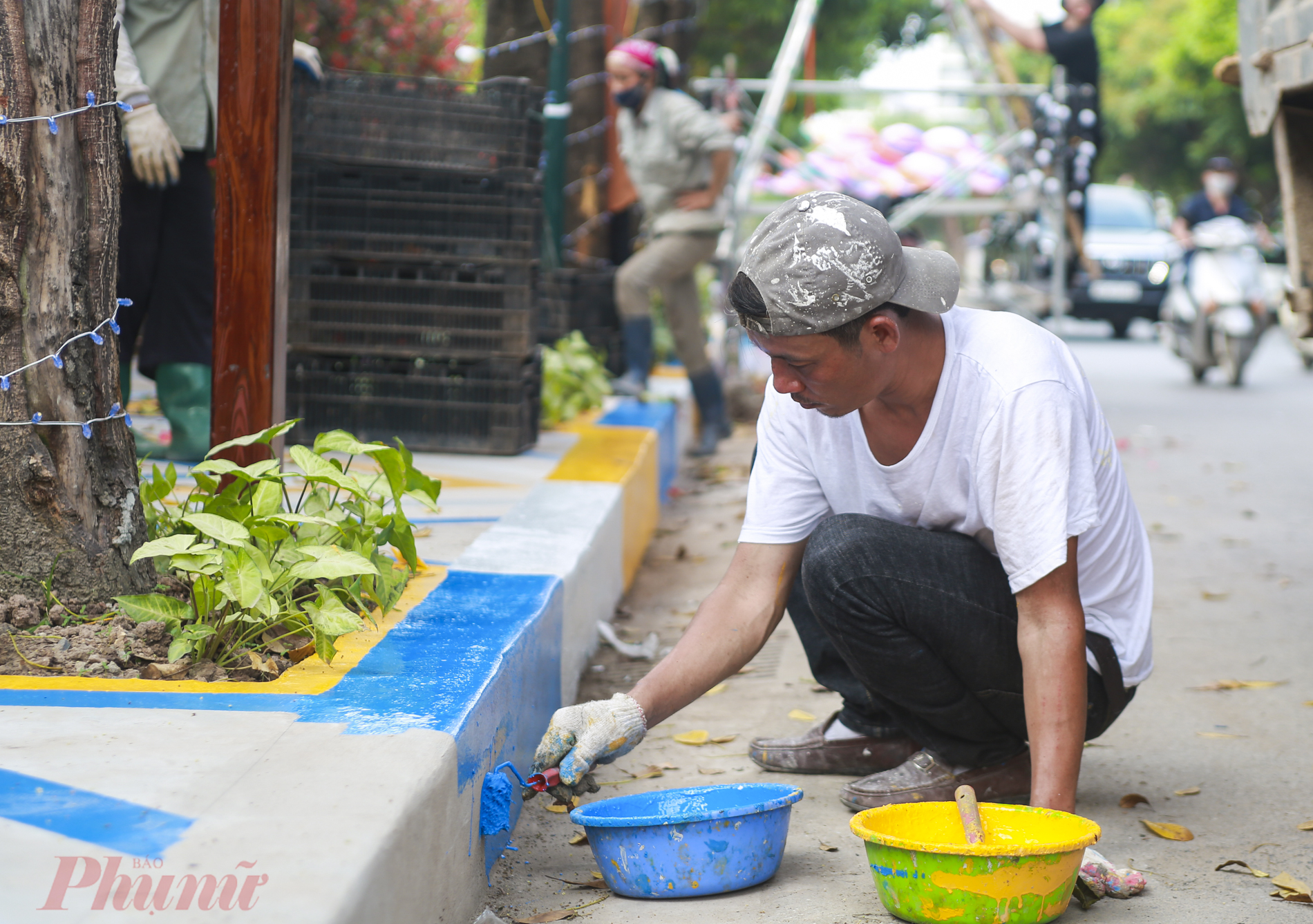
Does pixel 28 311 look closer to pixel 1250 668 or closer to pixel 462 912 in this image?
pixel 462 912

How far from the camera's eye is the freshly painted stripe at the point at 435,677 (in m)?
1.99

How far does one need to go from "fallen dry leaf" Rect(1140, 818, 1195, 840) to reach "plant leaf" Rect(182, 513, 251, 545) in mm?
1756

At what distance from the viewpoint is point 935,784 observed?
2.62 metres

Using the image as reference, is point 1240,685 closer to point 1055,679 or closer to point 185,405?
point 1055,679

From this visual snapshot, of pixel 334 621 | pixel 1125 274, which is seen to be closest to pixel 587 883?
pixel 334 621

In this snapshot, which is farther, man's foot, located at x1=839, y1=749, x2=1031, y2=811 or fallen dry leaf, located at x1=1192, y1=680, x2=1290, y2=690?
fallen dry leaf, located at x1=1192, y1=680, x2=1290, y2=690

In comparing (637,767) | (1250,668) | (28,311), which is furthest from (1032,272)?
(28,311)

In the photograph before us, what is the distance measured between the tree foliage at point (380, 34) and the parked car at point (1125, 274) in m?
7.95

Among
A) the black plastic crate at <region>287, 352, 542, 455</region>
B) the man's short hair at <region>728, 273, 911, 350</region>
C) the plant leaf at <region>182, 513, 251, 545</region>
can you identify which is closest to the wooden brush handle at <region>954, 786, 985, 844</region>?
the man's short hair at <region>728, 273, 911, 350</region>

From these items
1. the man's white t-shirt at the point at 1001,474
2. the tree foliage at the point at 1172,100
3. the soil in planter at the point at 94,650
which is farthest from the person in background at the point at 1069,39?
the tree foliage at the point at 1172,100

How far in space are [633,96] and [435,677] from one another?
4930 millimetres

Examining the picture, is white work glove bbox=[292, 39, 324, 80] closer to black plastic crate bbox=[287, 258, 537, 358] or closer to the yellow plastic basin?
black plastic crate bbox=[287, 258, 537, 358]

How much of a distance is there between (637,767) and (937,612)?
2.71ft

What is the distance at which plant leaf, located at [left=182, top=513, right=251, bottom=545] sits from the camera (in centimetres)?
221
